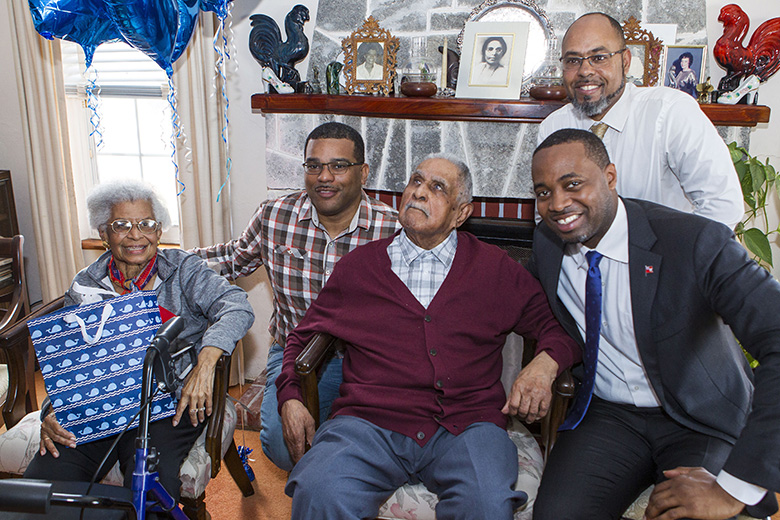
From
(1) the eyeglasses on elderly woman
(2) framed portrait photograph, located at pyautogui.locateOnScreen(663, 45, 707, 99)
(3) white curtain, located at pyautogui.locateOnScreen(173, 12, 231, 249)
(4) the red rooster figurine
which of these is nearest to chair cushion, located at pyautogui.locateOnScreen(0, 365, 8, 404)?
(1) the eyeglasses on elderly woman

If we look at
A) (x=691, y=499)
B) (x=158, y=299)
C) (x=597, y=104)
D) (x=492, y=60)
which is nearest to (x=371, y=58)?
(x=492, y=60)

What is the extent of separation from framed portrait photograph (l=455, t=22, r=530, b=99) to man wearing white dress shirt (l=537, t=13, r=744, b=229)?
2.03 feet

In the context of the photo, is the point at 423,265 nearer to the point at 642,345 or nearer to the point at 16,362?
the point at 642,345

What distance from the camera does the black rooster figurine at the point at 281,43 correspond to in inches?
111

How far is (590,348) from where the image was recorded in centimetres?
172

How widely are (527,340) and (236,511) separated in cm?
132

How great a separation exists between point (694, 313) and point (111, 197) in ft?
5.90

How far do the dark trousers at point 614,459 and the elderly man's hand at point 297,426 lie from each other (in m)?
0.70

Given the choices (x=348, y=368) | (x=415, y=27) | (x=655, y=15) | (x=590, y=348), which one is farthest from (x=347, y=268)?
(x=655, y=15)

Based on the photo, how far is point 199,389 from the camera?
184 centimetres

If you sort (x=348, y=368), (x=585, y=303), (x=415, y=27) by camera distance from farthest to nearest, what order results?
1. (x=415, y=27)
2. (x=348, y=368)
3. (x=585, y=303)

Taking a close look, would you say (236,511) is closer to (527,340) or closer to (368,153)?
(527,340)

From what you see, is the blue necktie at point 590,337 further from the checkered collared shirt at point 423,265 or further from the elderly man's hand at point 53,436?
the elderly man's hand at point 53,436

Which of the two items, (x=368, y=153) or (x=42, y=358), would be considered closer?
(x=42, y=358)
